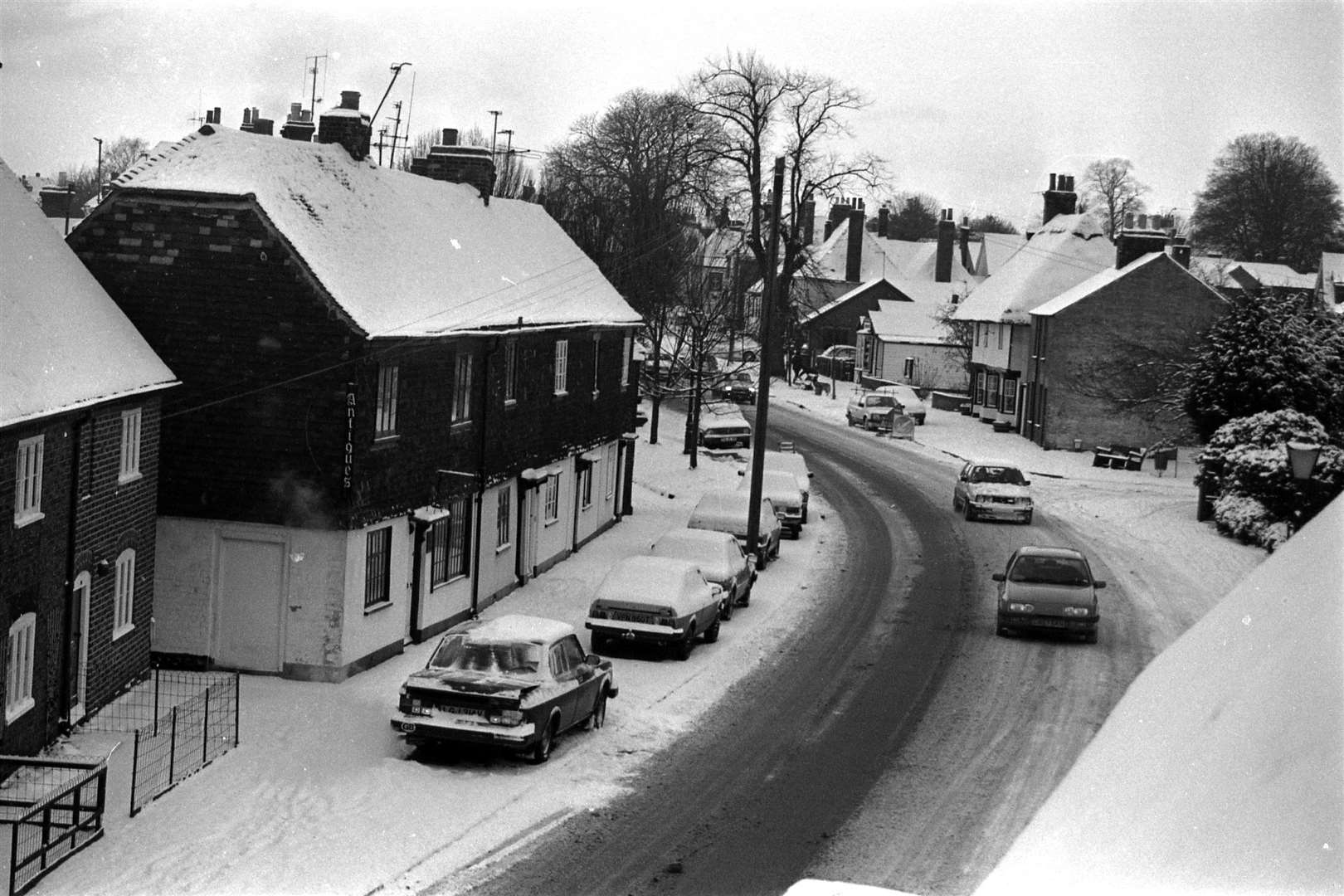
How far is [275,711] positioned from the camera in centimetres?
1980

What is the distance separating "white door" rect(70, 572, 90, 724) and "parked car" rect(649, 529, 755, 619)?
11.1 meters

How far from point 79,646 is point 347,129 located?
12054mm

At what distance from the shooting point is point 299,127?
27.3 m

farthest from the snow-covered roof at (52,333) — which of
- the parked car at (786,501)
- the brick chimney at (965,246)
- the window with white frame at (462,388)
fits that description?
the brick chimney at (965,246)

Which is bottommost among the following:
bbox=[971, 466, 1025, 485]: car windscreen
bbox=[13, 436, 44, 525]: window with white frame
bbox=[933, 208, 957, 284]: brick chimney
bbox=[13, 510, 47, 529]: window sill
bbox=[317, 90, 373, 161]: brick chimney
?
bbox=[971, 466, 1025, 485]: car windscreen

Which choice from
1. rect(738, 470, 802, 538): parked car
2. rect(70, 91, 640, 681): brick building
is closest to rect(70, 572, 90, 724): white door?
rect(70, 91, 640, 681): brick building

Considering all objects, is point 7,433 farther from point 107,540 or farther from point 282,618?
point 282,618

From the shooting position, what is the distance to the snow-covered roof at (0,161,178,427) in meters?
17.2

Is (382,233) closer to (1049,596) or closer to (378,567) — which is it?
(378,567)

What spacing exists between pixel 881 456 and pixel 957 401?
17.2 metres

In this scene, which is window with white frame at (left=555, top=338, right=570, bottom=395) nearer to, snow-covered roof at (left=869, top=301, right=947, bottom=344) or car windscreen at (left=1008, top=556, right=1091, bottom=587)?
car windscreen at (left=1008, top=556, right=1091, bottom=587)

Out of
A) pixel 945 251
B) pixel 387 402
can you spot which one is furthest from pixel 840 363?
pixel 387 402

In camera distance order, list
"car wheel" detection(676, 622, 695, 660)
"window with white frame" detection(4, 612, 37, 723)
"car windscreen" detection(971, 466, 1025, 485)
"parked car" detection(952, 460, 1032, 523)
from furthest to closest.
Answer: "car windscreen" detection(971, 466, 1025, 485) < "parked car" detection(952, 460, 1032, 523) < "car wheel" detection(676, 622, 695, 660) < "window with white frame" detection(4, 612, 37, 723)

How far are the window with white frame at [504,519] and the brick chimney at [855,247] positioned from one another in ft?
251
